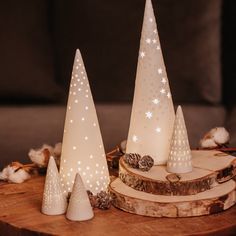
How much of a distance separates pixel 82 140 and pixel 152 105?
15cm

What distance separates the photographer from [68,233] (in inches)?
35.3

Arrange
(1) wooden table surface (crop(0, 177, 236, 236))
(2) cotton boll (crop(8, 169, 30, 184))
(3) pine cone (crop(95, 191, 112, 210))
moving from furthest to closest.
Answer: (2) cotton boll (crop(8, 169, 30, 184)), (3) pine cone (crop(95, 191, 112, 210)), (1) wooden table surface (crop(0, 177, 236, 236))

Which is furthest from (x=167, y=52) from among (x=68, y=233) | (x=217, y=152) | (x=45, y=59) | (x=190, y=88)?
(x=68, y=233)

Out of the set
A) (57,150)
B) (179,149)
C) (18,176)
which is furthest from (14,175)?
(179,149)

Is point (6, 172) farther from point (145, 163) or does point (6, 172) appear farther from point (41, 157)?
point (145, 163)

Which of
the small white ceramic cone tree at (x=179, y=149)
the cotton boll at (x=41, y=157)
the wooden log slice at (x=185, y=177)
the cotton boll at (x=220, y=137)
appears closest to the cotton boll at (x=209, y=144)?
the cotton boll at (x=220, y=137)

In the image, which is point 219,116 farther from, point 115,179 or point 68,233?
point 68,233

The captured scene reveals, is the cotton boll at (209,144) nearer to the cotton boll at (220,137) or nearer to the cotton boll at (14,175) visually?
the cotton boll at (220,137)

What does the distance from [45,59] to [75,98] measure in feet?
3.40

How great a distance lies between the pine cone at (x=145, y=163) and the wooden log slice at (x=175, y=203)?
5cm

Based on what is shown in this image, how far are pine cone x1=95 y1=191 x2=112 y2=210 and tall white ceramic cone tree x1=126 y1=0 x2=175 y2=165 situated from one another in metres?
0.12

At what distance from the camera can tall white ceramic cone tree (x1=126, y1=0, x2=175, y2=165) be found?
3.51 feet

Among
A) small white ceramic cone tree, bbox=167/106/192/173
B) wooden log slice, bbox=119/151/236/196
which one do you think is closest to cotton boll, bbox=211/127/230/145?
wooden log slice, bbox=119/151/236/196

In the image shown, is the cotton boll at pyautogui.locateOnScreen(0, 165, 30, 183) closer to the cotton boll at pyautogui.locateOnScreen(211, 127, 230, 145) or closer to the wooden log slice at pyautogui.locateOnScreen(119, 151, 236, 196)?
the wooden log slice at pyautogui.locateOnScreen(119, 151, 236, 196)
